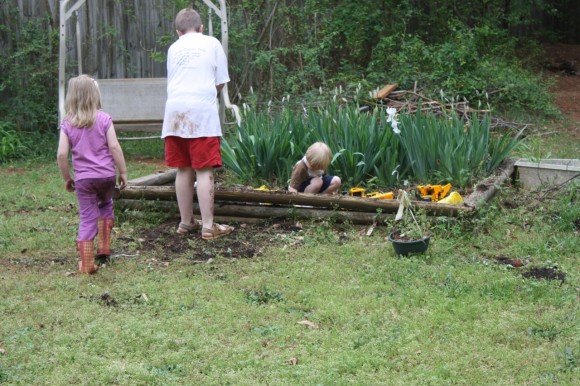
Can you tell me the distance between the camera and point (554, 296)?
17.0ft

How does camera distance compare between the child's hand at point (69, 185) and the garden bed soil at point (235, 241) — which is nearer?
the child's hand at point (69, 185)

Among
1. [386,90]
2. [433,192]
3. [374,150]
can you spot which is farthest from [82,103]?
[386,90]

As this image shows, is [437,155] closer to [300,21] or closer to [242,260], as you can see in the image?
[242,260]

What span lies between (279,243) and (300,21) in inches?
308

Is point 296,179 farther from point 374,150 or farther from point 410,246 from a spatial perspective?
point 410,246

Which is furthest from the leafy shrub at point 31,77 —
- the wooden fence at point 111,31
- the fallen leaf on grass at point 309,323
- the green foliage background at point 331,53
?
the fallen leaf on grass at point 309,323

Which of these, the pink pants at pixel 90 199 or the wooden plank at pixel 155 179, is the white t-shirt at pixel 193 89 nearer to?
the pink pants at pixel 90 199

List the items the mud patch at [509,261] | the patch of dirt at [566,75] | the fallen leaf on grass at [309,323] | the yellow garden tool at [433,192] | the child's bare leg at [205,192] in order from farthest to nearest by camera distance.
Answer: the patch of dirt at [566,75] → the yellow garden tool at [433,192] → the child's bare leg at [205,192] → the mud patch at [509,261] → the fallen leaf on grass at [309,323]

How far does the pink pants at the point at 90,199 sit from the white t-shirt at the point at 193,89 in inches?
29.2

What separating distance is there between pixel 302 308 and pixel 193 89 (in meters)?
2.17

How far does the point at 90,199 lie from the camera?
605 centimetres

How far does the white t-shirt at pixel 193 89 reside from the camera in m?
6.52

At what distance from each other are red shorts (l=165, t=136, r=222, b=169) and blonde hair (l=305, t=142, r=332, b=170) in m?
0.82

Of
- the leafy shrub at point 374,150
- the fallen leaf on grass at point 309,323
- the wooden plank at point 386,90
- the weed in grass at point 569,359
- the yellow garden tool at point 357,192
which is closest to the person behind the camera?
the weed in grass at point 569,359
